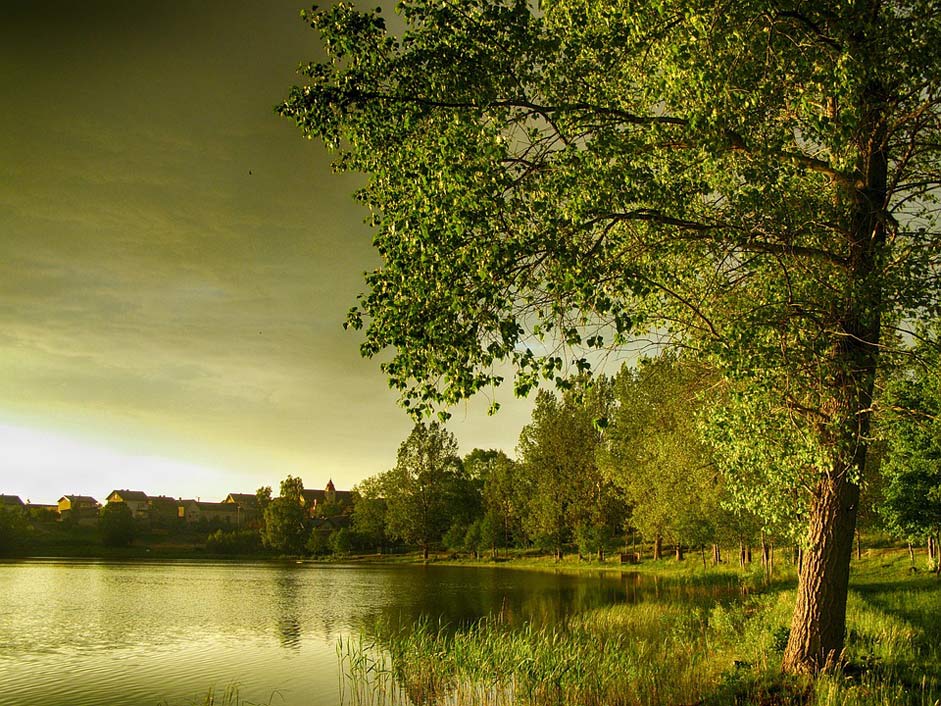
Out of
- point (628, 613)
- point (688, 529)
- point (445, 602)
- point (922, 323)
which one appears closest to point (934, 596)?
point (628, 613)

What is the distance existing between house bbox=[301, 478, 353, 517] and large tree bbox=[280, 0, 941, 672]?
11493cm

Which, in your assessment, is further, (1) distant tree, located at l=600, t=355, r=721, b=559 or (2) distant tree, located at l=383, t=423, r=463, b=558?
(2) distant tree, located at l=383, t=423, r=463, b=558

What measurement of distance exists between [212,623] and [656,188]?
25.7m

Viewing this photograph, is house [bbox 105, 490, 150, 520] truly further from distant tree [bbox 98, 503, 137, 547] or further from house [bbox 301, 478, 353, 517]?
distant tree [bbox 98, 503, 137, 547]

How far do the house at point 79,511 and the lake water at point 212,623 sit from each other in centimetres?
7929

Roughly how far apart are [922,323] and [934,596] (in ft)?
43.8

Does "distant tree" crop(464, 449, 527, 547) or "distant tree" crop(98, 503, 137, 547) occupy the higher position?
"distant tree" crop(464, 449, 527, 547)

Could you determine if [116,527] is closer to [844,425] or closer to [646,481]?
[646,481]

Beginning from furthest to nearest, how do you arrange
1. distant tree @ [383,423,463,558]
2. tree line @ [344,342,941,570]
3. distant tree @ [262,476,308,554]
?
1. distant tree @ [262,476,308,554]
2. distant tree @ [383,423,463,558]
3. tree line @ [344,342,941,570]

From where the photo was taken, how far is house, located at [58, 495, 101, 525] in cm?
12071

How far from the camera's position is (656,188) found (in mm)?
9633

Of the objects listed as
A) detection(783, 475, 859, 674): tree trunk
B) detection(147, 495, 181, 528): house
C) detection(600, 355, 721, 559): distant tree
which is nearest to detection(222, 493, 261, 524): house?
detection(147, 495, 181, 528): house

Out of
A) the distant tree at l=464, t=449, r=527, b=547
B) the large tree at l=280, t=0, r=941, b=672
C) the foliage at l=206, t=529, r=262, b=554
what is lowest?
the foliage at l=206, t=529, r=262, b=554

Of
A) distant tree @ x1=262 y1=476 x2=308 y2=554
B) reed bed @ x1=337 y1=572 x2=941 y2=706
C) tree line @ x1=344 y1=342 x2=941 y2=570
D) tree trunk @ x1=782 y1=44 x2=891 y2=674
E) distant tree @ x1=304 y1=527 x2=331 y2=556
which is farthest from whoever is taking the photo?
distant tree @ x1=262 y1=476 x2=308 y2=554
